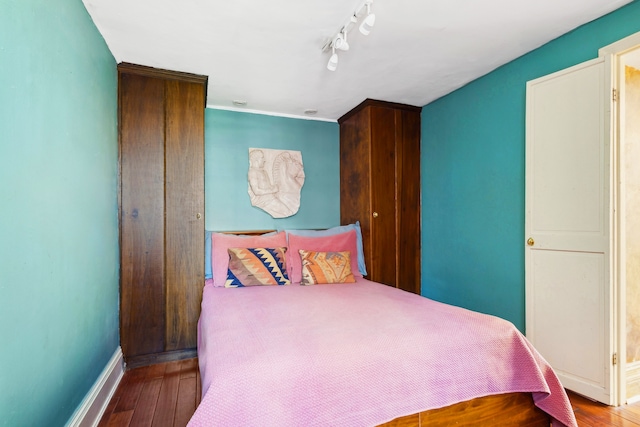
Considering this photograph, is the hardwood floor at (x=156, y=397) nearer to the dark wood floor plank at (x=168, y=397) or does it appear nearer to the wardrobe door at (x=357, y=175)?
the dark wood floor plank at (x=168, y=397)

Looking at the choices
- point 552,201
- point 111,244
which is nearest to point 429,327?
point 552,201

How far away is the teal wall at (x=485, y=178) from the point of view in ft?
6.97

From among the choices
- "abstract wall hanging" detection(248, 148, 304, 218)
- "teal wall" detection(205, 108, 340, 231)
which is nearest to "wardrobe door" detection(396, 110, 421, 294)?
"teal wall" detection(205, 108, 340, 231)

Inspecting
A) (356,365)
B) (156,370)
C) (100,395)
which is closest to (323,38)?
(356,365)

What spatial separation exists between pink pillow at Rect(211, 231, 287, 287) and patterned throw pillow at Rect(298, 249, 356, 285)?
0.30 m

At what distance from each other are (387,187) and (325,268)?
43.9 inches

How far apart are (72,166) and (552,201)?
2.85 m

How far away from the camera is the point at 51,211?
4.31 feet

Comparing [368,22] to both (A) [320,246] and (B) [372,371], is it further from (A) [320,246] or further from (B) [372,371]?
(A) [320,246]

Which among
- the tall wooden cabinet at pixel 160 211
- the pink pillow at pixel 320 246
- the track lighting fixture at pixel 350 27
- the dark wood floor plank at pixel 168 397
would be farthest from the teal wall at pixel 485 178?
the dark wood floor plank at pixel 168 397

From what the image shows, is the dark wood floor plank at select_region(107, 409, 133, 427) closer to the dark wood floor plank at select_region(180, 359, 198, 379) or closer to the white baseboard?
the white baseboard

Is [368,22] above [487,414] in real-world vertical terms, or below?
above

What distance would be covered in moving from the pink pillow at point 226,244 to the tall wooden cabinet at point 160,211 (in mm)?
135

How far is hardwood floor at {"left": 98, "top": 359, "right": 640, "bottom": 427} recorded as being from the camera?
1711 mm
